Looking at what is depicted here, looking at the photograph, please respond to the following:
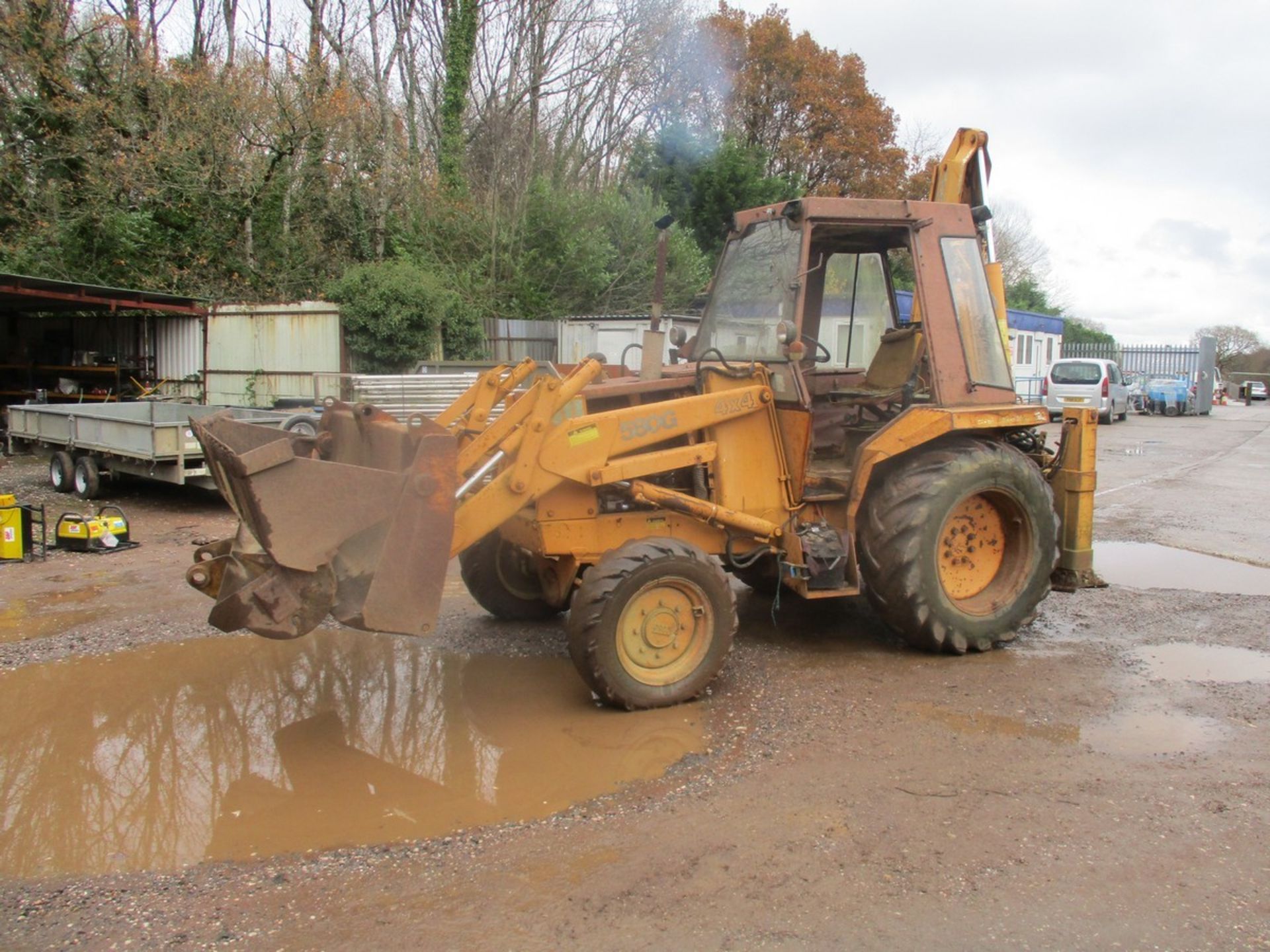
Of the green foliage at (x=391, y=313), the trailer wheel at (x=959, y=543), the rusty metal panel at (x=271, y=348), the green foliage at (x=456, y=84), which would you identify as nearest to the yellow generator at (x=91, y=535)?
the trailer wheel at (x=959, y=543)

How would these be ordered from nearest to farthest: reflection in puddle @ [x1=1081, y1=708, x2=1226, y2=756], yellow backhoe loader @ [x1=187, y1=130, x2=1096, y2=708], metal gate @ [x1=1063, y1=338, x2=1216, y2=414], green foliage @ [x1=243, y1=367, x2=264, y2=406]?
Result: yellow backhoe loader @ [x1=187, y1=130, x2=1096, y2=708] → reflection in puddle @ [x1=1081, y1=708, x2=1226, y2=756] → green foliage @ [x1=243, y1=367, x2=264, y2=406] → metal gate @ [x1=1063, y1=338, x2=1216, y2=414]

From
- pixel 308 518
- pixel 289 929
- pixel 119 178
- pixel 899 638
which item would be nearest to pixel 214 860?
pixel 289 929

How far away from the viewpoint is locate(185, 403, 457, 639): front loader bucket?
14.9 ft

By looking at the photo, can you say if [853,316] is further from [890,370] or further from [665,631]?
[665,631]

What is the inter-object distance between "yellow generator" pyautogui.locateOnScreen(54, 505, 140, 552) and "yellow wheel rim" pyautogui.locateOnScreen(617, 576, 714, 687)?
6.34 metres

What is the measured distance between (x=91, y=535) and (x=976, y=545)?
766 centimetres

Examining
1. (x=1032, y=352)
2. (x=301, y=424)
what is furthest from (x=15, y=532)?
(x=1032, y=352)

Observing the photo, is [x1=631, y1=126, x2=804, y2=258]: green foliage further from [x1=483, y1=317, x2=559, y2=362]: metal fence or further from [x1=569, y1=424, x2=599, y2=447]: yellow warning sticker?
[x1=569, y1=424, x2=599, y2=447]: yellow warning sticker

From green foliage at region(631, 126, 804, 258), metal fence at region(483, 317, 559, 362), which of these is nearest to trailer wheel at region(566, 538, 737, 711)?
metal fence at region(483, 317, 559, 362)

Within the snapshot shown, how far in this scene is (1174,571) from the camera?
874 cm

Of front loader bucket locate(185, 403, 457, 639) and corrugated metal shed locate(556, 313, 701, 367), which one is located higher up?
corrugated metal shed locate(556, 313, 701, 367)

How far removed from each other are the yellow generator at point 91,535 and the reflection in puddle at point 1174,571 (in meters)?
8.69

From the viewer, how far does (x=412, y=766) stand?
4.66 meters

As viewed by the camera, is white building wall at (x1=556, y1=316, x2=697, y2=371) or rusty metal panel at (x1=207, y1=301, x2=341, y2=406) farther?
white building wall at (x1=556, y1=316, x2=697, y2=371)
